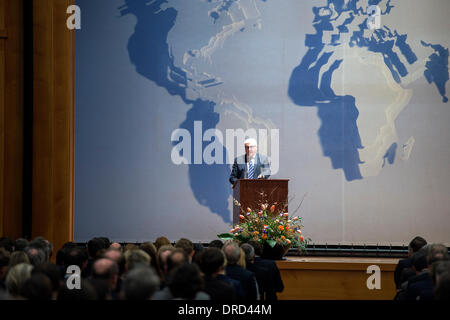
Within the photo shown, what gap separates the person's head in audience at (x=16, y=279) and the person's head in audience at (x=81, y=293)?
0.89 feet

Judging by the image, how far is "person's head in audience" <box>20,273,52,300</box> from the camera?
8.43ft

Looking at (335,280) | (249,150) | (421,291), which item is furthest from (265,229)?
(421,291)

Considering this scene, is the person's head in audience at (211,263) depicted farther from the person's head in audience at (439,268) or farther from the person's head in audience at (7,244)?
the person's head in audience at (7,244)

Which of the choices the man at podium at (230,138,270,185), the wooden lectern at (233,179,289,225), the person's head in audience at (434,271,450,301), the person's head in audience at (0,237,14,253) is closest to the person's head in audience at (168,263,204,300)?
the person's head in audience at (434,271,450,301)

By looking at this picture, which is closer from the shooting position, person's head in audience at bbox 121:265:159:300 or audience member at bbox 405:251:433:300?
person's head in audience at bbox 121:265:159:300

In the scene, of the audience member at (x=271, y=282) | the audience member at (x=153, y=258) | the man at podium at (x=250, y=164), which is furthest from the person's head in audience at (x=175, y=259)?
the man at podium at (x=250, y=164)

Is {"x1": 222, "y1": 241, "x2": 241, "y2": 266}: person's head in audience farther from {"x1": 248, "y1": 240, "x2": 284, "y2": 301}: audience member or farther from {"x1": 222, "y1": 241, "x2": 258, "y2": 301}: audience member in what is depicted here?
{"x1": 248, "y1": 240, "x2": 284, "y2": 301}: audience member

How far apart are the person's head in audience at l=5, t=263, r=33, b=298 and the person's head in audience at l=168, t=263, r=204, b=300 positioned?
2.26ft
